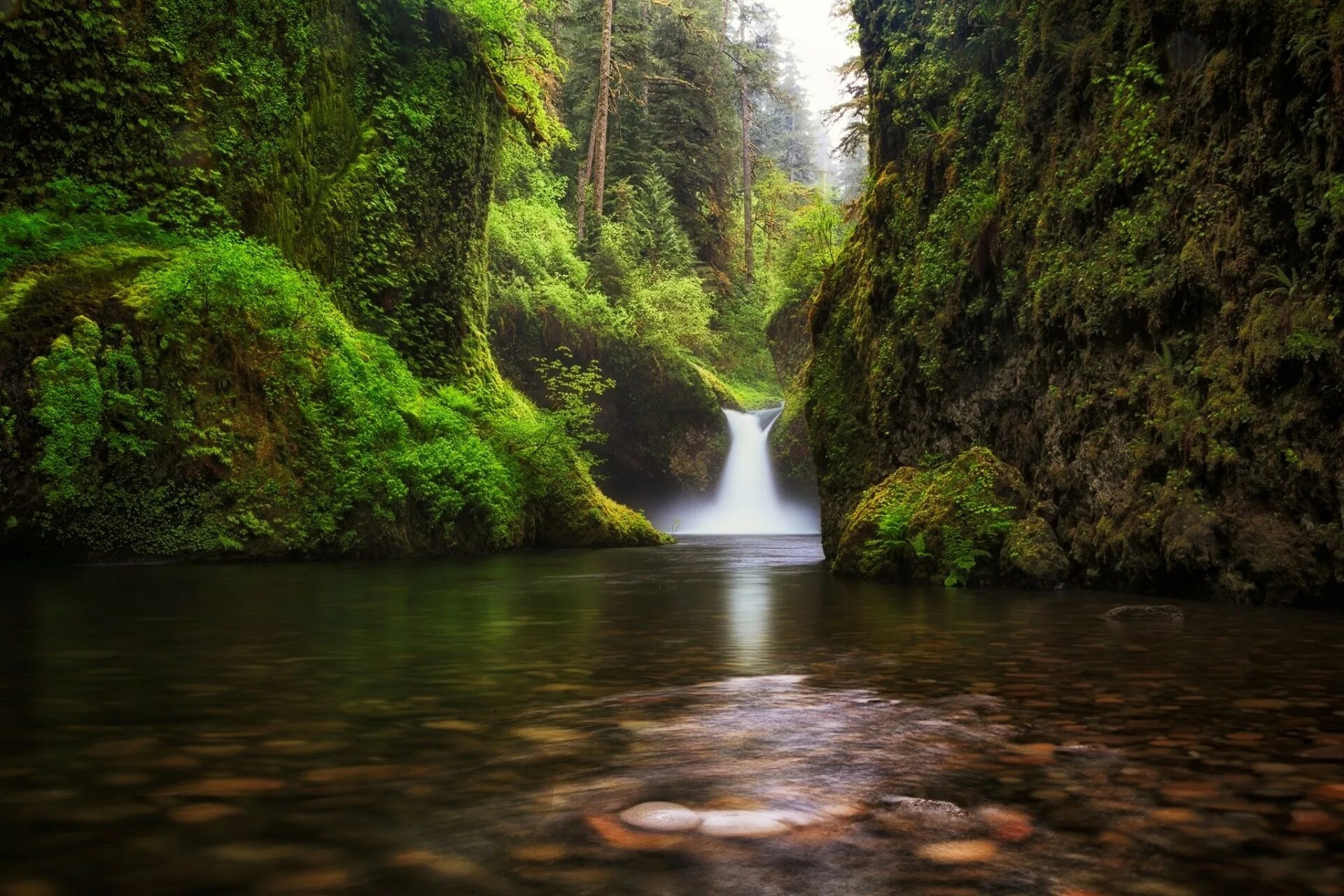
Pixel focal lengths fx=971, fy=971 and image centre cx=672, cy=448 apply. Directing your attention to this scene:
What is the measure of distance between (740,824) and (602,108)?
3270 cm

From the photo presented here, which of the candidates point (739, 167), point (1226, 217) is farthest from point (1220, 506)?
point (739, 167)

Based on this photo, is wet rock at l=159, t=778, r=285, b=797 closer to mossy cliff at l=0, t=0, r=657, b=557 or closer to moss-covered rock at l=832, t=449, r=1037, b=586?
moss-covered rock at l=832, t=449, r=1037, b=586

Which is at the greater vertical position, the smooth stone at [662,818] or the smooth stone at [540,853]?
the smooth stone at [540,853]

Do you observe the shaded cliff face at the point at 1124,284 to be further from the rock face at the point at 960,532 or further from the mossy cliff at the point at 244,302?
the mossy cliff at the point at 244,302

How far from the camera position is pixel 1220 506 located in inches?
292

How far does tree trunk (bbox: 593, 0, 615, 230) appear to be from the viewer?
32.3 m

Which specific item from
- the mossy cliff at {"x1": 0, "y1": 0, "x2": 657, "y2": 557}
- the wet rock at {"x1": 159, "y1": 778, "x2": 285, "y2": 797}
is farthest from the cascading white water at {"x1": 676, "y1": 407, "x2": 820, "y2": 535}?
the wet rock at {"x1": 159, "y1": 778, "x2": 285, "y2": 797}

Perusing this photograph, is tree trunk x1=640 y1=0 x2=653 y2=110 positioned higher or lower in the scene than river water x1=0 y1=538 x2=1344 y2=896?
higher

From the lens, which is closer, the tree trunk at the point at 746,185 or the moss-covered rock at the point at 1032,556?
the moss-covered rock at the point at 1032,556

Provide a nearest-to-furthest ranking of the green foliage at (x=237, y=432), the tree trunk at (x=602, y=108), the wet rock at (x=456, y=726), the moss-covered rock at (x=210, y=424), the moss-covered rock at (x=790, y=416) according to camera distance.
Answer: the wet rock at (x=456, y=726) → the moss-covered rock at (x=210, y=424) → the green foliage at (x=237, y=432) → the moss-covered rock at (x=790, y=416) → the tree trunk at (x=602, y=108)

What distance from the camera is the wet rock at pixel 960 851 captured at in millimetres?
1920

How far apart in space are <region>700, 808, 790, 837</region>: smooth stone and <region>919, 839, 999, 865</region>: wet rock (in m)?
0.32

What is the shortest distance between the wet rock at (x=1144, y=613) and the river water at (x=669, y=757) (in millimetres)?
251

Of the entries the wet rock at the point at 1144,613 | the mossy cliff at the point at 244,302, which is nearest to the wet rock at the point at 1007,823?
the wet rock at the point at 1144,613
